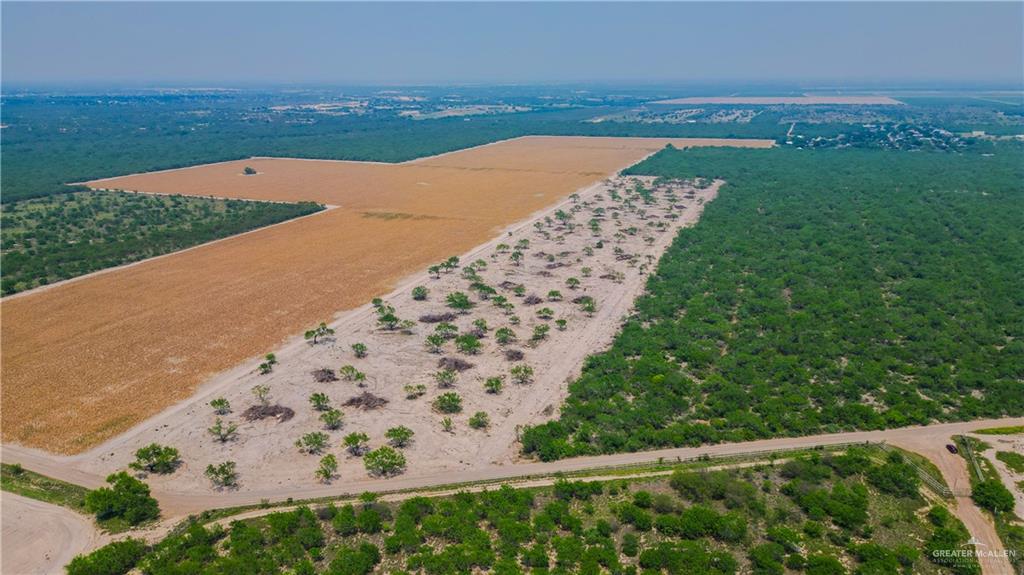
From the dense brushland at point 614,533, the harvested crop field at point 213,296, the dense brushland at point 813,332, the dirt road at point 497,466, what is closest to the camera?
the dense brushland at point 614,533

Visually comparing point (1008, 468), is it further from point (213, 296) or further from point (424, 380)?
point (213, 296)

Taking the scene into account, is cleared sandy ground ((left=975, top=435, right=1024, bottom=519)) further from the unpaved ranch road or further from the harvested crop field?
the harvested crop field

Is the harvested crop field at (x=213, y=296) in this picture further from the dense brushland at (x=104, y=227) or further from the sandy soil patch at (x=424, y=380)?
the dense brushland at (x=104, y=227)

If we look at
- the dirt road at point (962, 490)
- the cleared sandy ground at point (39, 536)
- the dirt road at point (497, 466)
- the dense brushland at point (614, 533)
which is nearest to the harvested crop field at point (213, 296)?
the dirt road at point (497, 466)

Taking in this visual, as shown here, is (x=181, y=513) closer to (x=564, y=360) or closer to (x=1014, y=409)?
(x=564, y=360)

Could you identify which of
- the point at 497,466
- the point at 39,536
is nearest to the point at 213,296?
the point at 39,536

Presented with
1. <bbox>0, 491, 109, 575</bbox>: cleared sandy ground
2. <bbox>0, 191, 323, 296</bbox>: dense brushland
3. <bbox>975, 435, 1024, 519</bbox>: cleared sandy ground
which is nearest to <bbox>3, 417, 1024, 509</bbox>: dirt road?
<bbox>975, 435, 1024, 519</bbox>: cleared sandy ground

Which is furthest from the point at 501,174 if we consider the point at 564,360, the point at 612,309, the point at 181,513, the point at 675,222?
the point at 181,513
